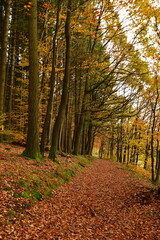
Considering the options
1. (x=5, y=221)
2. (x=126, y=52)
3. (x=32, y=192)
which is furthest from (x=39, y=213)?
(x=126, y=52)

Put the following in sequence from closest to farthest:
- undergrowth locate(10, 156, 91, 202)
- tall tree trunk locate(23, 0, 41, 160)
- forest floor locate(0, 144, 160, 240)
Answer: forest floor locate(0, 144, 160, 240), undergrowth locate(10, 156, 91, 202), tall tree trunk locate(23, 0, 41, 160)

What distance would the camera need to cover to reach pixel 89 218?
6320mm

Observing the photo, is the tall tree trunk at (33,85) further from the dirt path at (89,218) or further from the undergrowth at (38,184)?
the dirt path at (89,218)

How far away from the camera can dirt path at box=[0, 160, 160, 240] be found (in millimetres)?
4789

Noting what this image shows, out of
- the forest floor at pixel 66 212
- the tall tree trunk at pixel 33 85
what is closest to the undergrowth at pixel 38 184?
the forest floor at pixel 66 212

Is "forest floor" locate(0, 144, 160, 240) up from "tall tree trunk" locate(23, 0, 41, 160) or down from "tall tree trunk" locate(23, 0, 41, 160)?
down

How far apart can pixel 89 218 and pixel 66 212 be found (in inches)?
30.8

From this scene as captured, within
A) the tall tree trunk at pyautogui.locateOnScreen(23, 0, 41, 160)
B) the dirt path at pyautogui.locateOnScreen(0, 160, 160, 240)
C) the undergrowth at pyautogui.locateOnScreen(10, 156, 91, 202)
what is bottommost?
the dirt path at pyautogui.locateOnScreen(0, 160, 160, 240)

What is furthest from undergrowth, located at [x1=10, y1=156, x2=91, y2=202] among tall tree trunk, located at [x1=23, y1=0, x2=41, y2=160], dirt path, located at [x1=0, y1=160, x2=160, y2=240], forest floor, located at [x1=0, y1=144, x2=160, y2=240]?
tall tree trunk, located at [x1=23, y1=0, x2=41, y2=160]

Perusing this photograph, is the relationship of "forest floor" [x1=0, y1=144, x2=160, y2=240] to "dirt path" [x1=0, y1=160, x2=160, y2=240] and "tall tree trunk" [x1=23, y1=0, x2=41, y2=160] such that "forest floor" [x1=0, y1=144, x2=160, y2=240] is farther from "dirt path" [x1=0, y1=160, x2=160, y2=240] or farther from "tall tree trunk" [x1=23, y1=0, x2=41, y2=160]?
"tall tree trunk" [x1=23, y1=0, x2=41, y2=160]

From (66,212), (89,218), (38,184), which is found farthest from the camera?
(38,184)

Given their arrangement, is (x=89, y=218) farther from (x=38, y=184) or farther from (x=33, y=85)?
(x=33, y=85)

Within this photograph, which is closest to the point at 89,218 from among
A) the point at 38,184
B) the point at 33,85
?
the point at 38,184

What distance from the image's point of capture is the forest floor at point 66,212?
473 centimetres
